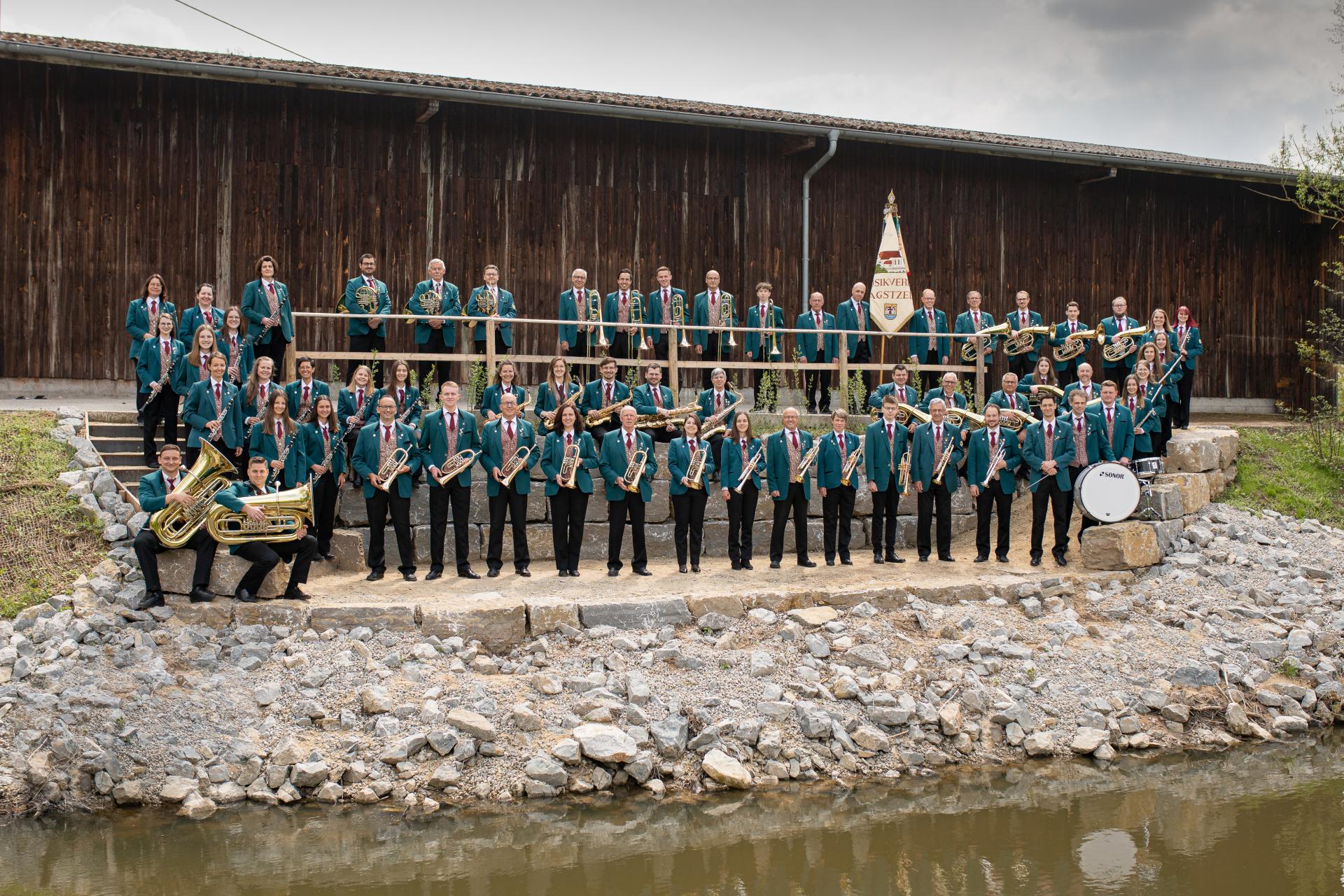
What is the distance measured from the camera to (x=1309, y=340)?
63.5ft

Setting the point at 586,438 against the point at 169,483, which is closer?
the point at 169,483

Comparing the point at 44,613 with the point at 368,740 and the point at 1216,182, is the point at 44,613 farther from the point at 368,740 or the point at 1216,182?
the point at 1216,182

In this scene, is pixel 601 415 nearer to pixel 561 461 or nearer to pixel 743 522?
pixel 561 461

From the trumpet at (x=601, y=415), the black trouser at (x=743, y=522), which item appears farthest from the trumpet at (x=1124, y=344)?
the trumpet at (x=601, y=415)

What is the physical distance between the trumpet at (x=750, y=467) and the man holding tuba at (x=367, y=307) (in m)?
3.88

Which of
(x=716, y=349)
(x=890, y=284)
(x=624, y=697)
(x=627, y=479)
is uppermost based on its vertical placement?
(x=890, y=284)

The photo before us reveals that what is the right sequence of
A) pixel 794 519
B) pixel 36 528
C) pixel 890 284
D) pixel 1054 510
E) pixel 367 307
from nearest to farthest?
1. pixel 36 528
2. pixel 794 519
3. pixel 1054 510
4. pixel 367 307
5. pixel 890 284

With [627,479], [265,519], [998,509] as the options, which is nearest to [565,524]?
[627,479]

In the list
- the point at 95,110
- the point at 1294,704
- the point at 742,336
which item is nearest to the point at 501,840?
the point at 1294,704

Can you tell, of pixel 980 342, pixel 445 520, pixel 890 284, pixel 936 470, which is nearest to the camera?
pixel 445 520

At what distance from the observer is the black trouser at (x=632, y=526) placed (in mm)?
10828

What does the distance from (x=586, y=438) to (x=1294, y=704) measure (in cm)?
607

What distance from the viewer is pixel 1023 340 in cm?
1386

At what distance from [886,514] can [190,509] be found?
245 inches
